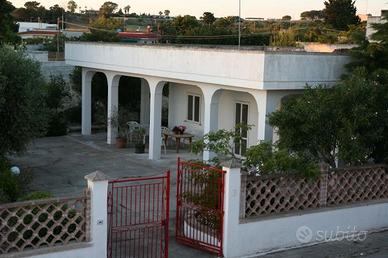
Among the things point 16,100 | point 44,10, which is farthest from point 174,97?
point 44,10

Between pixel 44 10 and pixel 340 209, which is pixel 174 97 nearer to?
pixel 340 209

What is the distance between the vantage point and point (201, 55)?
1750 cm

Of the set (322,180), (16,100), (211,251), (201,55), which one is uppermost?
(201,55)

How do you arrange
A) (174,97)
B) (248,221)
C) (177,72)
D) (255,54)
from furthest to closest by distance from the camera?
(174,97) < (177,72) < (255,54) < (248,221)

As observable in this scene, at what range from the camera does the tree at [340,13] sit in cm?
7581

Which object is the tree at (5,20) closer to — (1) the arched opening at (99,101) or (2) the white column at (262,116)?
(1) the arched opening at (99,101)

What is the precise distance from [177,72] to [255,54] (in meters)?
3.90

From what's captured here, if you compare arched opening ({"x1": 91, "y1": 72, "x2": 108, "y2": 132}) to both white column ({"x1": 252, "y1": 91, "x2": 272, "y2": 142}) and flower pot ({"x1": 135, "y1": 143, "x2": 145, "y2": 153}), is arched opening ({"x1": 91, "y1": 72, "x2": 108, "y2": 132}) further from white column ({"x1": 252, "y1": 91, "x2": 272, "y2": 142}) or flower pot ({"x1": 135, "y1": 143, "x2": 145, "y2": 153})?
white column ({"x1": 252, "y1": 91, "x2": 272, "y2": 142})

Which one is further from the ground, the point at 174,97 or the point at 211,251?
the point at 174,97

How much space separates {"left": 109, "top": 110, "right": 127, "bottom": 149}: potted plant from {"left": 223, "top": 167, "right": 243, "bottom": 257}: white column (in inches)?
507

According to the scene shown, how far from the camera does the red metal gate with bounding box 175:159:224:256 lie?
10.5m

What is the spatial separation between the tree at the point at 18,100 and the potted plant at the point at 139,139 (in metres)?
7.02

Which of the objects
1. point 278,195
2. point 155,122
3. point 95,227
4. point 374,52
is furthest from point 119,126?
point 95,227

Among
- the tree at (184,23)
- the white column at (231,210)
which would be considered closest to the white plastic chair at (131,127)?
the white column at (231,210)
